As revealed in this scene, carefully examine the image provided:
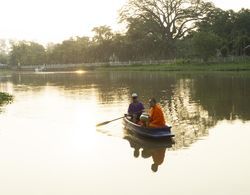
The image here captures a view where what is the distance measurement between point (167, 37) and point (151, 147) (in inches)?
3081

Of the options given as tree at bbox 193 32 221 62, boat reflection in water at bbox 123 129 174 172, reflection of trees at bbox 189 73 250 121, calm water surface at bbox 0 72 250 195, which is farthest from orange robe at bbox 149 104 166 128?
tree at bbox 193 32 221 62

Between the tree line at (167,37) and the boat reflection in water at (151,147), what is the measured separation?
53.0 meters

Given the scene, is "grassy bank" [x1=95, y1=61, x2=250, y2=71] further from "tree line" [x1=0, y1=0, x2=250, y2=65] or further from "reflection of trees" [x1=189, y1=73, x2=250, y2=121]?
"reflection of trees" [x1=189, y1=73, x2=250, y2=121]

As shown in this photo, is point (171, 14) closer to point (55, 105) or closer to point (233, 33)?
point (233, 33)

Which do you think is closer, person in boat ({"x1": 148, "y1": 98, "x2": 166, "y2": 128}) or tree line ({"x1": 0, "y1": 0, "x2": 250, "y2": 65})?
person in boat ({"x1": 148, "y1": 98, "x2": 166, "y2": 128})

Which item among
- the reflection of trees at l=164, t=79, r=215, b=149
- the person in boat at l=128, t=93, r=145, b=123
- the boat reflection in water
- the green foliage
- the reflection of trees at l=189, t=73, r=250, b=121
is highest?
the green foliage

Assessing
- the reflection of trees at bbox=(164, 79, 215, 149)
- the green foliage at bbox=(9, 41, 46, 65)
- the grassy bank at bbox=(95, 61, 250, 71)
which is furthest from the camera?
the green foliage at bbox=(9, 41, 46, 65)

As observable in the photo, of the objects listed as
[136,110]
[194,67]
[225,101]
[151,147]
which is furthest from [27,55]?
[151,147]

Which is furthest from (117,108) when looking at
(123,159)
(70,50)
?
(70,50)

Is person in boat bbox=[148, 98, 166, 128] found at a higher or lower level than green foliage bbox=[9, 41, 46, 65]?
lower

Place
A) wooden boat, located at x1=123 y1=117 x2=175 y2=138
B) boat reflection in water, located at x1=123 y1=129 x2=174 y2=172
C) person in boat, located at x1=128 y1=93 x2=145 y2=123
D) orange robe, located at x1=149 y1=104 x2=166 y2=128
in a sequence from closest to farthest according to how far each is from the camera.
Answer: boat reflection in water, located at x1=123 y1=129 x2=174 y2=172 → wooden boat, located at x1=123 y1=117 x2=175 y2=138 → orange robe, located at x1=149 y1=104 x2=166 y2=128 → person in boat, located at x1=128 y1=93 x2=145 y2=123

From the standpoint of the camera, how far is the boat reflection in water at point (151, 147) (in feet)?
51.3

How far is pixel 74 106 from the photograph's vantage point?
31.2 metres

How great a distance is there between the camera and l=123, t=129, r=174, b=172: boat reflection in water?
15622mm
